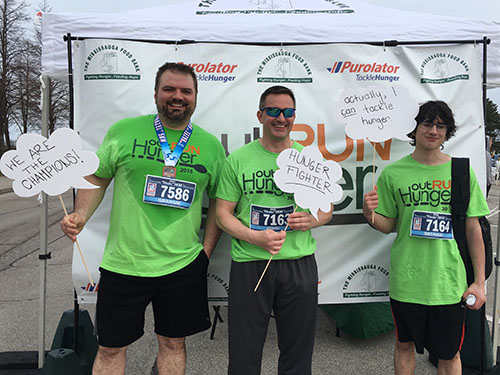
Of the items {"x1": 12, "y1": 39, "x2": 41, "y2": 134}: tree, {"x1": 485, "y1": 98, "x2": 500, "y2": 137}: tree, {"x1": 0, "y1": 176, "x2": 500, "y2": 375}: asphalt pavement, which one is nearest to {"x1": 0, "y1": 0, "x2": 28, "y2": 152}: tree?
{"x1": 12, "y1": 39, "x2": 41, "y2": 134}: tree

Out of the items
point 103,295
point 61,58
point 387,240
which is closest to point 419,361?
point 387,240

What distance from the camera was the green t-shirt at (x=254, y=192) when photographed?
2.19m

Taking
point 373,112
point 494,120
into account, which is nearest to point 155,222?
point 373,112

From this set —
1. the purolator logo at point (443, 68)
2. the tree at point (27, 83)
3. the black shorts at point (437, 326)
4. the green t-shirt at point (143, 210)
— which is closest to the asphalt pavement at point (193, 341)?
the black shorts at point (437, 326)

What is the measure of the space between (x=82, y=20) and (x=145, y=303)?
202 cm

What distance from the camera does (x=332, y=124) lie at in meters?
3.00

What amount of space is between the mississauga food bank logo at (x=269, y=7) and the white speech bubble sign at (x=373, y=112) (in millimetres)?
1089

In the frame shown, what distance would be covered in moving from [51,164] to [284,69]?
1.69m

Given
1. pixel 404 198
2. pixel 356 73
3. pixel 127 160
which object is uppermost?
pixel 356 73

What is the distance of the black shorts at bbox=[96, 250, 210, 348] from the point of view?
2215 mm

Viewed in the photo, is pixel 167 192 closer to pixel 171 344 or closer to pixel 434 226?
pixel 171 344

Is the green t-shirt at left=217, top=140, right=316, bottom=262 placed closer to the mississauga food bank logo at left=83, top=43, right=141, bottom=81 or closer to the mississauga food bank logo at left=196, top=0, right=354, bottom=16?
the mississauga food bank logo at left=83, top=43, right=141, bottom=81

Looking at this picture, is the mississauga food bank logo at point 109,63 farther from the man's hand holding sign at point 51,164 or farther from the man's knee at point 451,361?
the man's knee at point 451,361

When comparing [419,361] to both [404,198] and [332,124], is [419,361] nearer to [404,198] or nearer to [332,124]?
[404,198]
